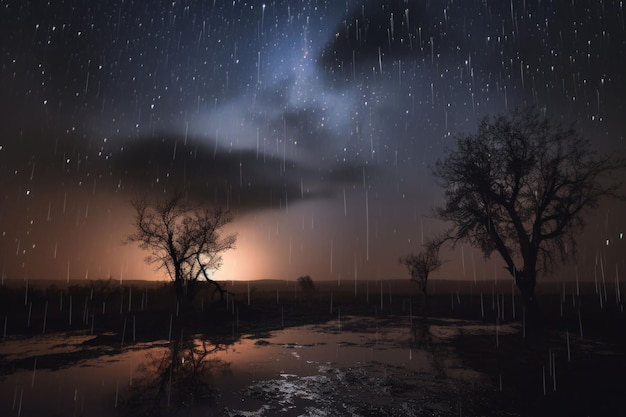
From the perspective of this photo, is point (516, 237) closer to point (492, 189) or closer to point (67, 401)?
point (492, 189)

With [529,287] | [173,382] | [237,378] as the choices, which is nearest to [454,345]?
[529,287]

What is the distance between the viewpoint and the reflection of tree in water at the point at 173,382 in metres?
7.95

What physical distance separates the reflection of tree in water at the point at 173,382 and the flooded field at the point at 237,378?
28 mm

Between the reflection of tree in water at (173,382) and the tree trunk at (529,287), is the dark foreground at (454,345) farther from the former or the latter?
the reflection of tree in water at (173,382)

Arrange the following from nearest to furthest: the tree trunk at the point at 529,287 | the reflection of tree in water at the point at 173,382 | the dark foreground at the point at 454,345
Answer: the reflection of tree in water at the point at 173,382 → the dark foreground at the point at 454,345 → the tree trunk at the point at 529,287

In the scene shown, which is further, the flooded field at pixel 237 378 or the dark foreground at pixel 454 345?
the dark foreground at pixel 454 345

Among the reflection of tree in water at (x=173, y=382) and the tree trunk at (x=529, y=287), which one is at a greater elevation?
the tree trunk at (x=529, y=287)

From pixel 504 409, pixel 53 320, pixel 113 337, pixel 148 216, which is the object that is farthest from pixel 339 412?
pixel 148 216

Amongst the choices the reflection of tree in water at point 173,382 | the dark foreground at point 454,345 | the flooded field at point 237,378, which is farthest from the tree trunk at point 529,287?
the reflection of tree in water at point 173,382

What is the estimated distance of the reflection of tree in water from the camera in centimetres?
795

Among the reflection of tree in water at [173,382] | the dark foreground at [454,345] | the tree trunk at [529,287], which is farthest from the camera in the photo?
the tree trunk at [529,287]

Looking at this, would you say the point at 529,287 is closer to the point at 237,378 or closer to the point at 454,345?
the point at 454,345

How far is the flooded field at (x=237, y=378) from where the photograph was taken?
7.96 m

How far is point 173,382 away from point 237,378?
175 cm
